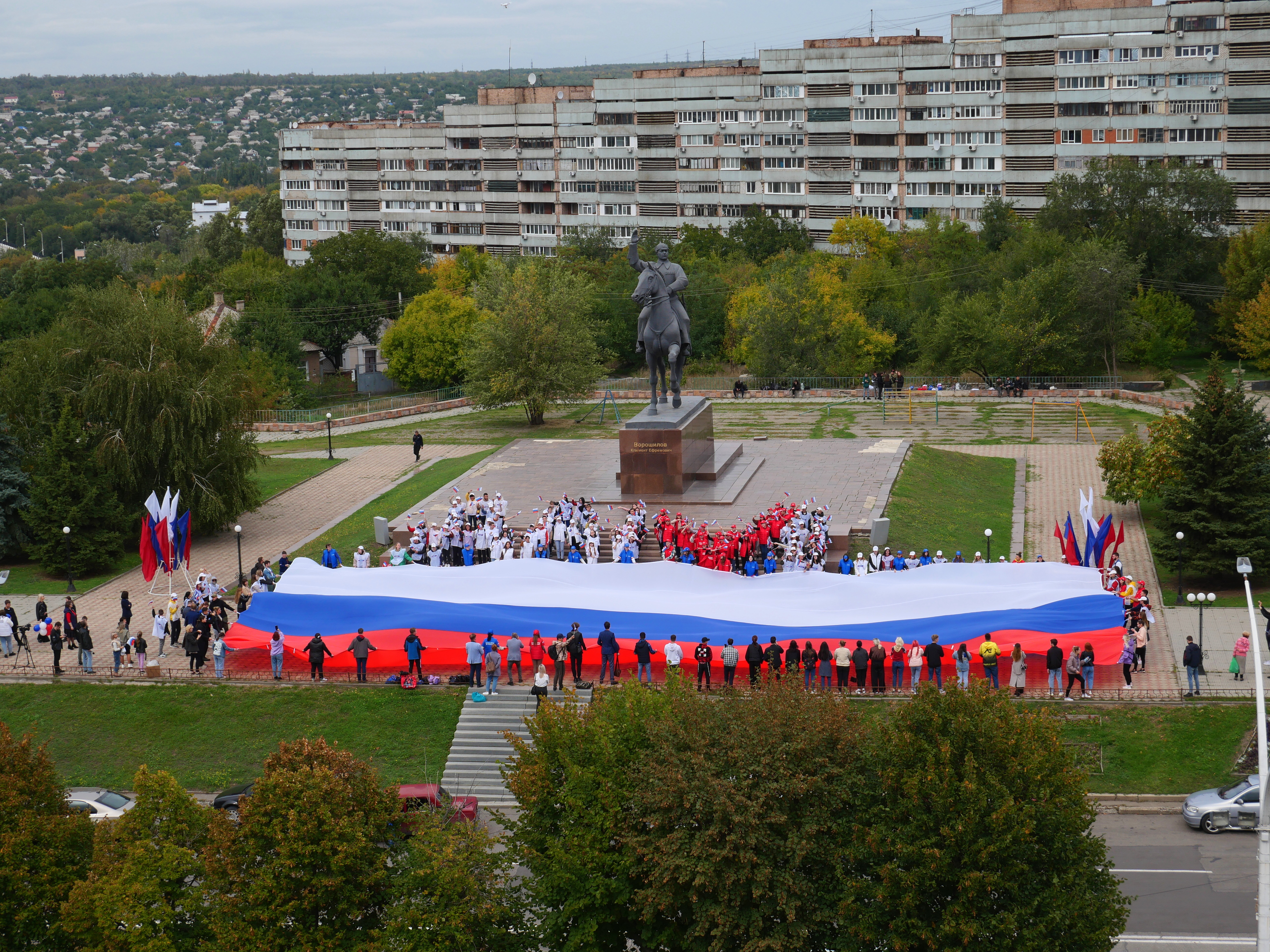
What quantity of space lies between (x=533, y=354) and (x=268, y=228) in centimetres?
8388

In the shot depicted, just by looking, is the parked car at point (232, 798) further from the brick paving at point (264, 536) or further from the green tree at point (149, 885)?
the brick paving at point (264, 536)

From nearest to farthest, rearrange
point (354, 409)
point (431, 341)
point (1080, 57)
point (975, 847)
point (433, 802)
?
point (975, 847), point (433, 802), point (354, 409), point (431, 341), point (1080, 57)

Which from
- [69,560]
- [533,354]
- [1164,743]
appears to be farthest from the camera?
[533,354]

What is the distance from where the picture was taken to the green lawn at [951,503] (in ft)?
122

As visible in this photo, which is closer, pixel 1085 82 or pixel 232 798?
pixel 232 798

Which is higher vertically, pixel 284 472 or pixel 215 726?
pixel 284 472

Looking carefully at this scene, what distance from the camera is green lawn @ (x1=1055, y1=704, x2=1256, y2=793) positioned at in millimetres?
25125

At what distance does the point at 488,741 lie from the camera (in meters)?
27.5

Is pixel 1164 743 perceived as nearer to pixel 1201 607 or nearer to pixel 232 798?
pixel 1201 607

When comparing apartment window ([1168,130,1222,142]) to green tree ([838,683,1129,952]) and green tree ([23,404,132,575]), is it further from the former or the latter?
green tree ([838,683,1129,952])

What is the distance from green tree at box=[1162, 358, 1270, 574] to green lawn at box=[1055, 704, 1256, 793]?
7.86 meters

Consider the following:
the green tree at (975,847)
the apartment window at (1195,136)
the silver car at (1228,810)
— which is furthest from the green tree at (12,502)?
the apartment window at (1195,136)

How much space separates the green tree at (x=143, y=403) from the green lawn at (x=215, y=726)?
1144 centimetres

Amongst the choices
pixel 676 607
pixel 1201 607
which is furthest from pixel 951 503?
pixel 676 607
